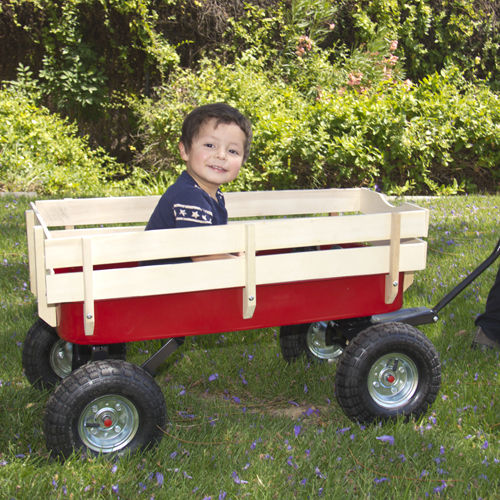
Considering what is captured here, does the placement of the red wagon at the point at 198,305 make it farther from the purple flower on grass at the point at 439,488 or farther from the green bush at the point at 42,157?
the green bush at the point at 42,157

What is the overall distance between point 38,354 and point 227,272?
1.14 m

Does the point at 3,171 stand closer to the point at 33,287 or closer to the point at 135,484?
the point at 33,287

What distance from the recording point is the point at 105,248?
94.7 inches

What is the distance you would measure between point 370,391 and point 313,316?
0.45 meters

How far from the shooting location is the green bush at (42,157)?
25.6ft

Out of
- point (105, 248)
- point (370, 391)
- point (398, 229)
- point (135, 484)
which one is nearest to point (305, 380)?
point (370, 391)

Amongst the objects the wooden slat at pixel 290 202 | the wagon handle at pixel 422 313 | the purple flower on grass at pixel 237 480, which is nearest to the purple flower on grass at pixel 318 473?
the purple flower on grass at pixel 237 480

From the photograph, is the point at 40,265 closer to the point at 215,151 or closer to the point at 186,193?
the point at 186,193

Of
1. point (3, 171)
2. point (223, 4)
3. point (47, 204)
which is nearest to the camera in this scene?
point (47, 204)

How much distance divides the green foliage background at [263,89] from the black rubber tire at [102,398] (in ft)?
16.9

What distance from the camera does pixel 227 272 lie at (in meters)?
2.56

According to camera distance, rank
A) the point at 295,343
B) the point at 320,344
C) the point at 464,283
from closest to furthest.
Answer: the point at 464,283
the point at 295,343
the point at 320,344

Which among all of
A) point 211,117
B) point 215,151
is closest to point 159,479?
point 215,151

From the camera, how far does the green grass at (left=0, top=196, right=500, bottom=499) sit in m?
2.36
